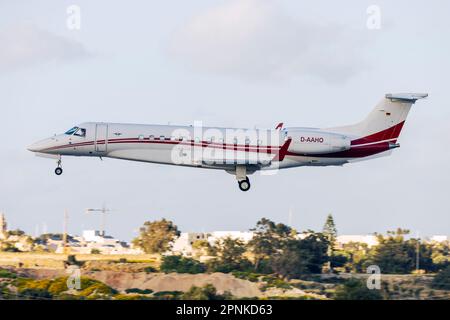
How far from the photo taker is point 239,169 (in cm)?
5097

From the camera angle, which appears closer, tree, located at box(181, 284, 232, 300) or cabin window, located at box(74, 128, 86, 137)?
tree, located at box(181, 284, 232, 300)

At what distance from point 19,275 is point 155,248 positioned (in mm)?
11173

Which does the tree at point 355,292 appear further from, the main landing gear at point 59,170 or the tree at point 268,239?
the main landing gear at point 59,170

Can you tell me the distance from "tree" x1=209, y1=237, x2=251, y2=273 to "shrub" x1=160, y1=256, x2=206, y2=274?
0.70m

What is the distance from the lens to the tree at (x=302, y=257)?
5169cm

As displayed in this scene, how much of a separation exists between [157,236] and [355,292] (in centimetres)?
1718

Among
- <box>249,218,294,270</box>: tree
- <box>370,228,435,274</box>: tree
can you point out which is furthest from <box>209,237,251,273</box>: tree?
<box>370,228,435,274</box>: tree

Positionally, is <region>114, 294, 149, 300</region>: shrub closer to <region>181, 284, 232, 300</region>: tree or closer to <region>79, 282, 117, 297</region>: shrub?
<region>79, 282, 117, 297</region>: shrub

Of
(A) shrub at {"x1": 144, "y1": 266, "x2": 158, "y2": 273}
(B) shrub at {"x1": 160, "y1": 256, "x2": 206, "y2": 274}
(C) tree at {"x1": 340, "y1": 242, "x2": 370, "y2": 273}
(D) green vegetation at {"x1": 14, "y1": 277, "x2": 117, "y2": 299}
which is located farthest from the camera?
(C) tree at {"x1": 340, "y1": 242, "x2": 370, "y2": 273}

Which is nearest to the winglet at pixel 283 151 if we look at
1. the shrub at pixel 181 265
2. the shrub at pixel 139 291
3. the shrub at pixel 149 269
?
the shrub at pixel 181 265

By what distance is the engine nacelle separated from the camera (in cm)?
5044

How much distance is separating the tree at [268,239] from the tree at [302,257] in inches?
18.9
